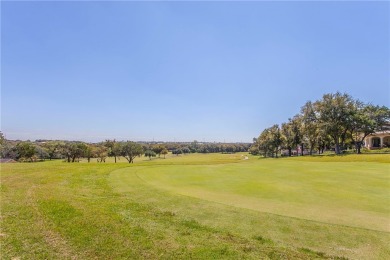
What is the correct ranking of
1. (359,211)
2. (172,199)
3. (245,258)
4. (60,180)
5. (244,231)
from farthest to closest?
(60,180) → (172,199) → (359,211) → (244,231) → (245,258)

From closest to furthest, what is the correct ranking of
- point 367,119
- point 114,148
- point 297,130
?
point 367,119, point 297,130, point 114,148

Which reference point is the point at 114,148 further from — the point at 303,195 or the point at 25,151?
the point at 303,195

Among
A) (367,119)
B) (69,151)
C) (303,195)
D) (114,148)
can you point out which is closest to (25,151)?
(69,151)

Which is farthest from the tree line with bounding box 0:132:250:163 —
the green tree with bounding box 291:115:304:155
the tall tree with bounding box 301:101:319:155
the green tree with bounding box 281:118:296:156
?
the tall tree with bounding box 301:101:319:155

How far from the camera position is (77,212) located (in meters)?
9.11

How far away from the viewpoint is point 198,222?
26.8 feet

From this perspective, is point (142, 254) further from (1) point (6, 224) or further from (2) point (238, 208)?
(1) point (6, 224)

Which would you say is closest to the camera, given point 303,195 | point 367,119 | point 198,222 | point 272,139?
point 198,222

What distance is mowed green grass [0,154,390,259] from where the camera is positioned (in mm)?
6230

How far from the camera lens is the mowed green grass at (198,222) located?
623 centimetres

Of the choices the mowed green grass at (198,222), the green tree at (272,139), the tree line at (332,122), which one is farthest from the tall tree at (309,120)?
the mowed green grass at (198,222)

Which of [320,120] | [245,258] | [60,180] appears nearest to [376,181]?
[245,258]

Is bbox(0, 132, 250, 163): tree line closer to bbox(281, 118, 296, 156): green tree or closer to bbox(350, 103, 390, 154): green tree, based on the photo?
bbox(281, 118, 296, 156): green tree

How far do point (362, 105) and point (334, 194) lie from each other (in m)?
61.5
